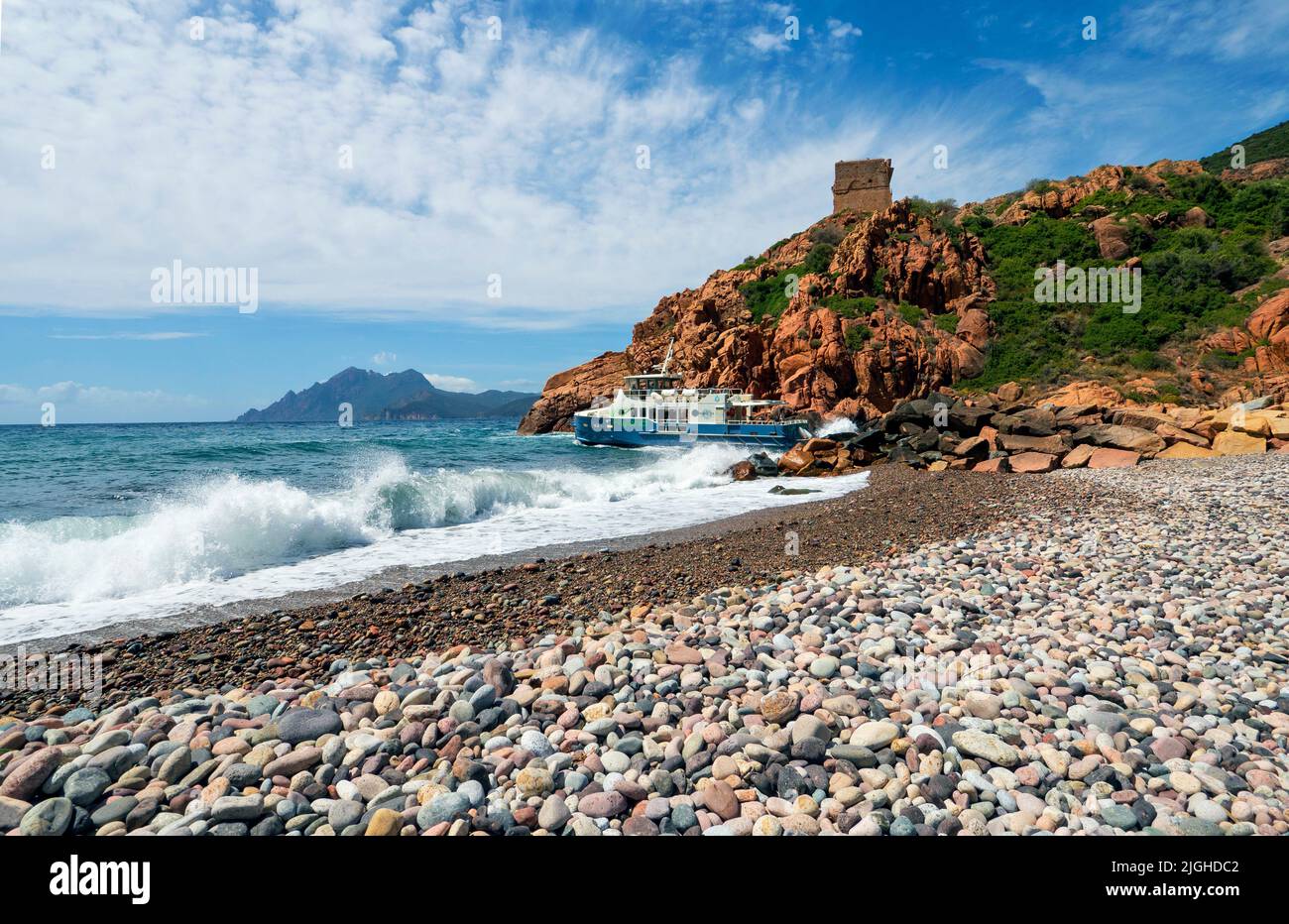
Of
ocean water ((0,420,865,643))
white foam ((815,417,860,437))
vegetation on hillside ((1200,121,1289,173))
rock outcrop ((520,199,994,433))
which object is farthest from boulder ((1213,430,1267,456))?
vegetation on hillside ((1200,121,1289,173))

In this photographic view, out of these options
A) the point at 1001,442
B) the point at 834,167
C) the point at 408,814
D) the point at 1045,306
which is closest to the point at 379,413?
the point at 834,167

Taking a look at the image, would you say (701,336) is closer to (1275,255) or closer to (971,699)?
(1275,255)

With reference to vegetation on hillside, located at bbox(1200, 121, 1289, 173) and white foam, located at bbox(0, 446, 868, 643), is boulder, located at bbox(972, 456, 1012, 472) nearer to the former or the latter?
white foam, located at bbox(0, 446, 868, 643)

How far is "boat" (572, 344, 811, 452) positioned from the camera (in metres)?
35.2

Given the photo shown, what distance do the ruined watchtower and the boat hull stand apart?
133 feet

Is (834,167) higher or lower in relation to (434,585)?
higher

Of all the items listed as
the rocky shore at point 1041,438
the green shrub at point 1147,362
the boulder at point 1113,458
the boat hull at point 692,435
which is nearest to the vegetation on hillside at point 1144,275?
the green shrub at point 1147,362

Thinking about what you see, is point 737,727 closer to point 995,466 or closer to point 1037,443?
point 995,466

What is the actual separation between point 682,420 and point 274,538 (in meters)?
30.6

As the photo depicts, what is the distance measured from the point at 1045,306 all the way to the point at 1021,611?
50.1 metres

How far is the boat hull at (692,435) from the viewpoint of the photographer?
113 ft

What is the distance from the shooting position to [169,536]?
30.6ft

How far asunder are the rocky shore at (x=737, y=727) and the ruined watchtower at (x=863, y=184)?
6747 cm

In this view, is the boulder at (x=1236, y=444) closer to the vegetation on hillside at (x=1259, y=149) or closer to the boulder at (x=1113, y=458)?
the boulder at (x=1113, y=458)
